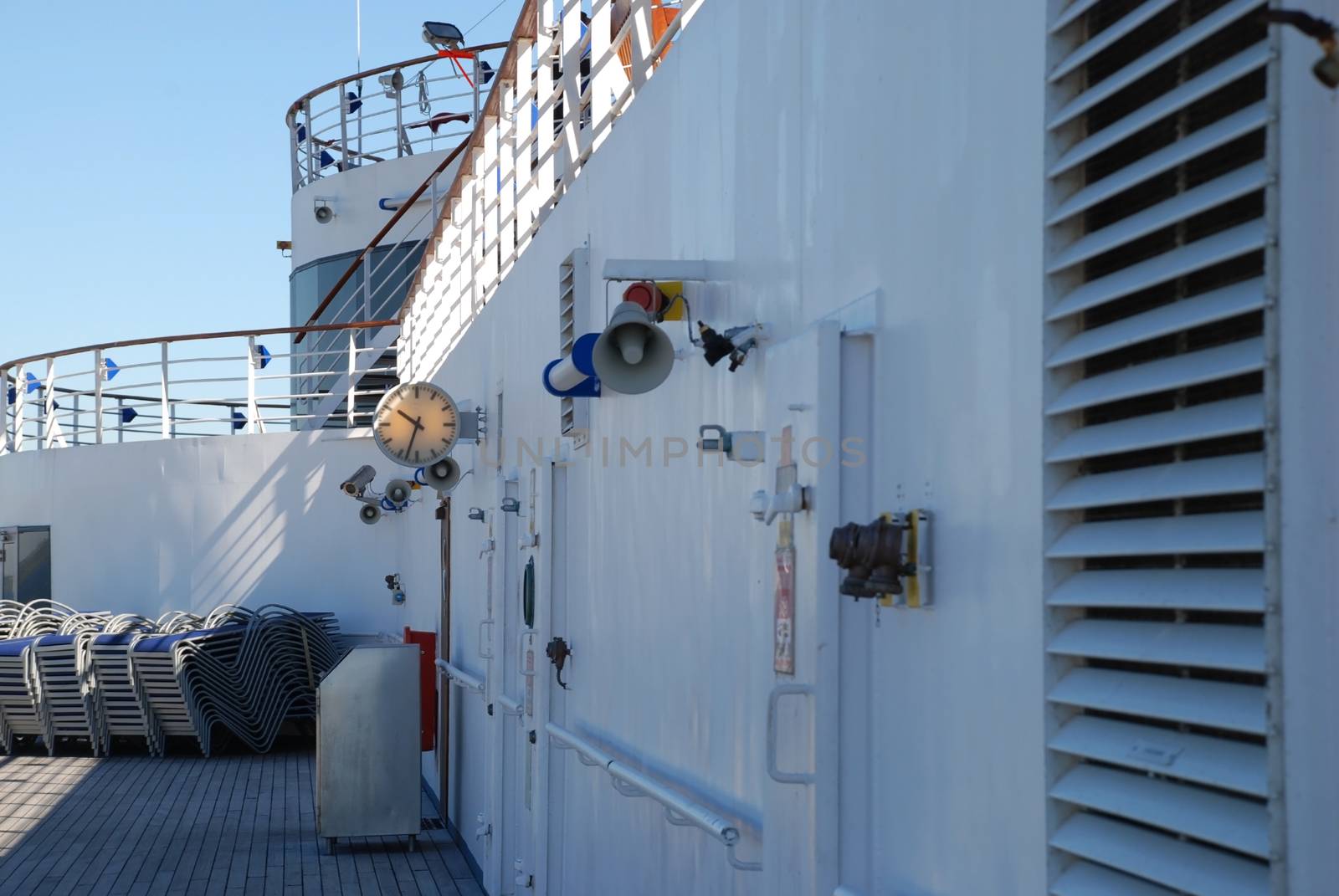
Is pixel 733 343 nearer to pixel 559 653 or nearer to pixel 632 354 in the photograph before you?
pixel 632 354

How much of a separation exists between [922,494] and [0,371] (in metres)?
14.6

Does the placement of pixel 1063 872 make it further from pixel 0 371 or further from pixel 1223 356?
pixel 0 371

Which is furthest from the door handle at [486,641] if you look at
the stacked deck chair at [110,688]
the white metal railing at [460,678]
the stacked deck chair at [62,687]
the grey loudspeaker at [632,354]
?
the stacked deck chair at [62,687]

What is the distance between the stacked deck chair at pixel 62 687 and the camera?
11.0 meters

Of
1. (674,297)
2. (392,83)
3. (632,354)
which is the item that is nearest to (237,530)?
(392,83)

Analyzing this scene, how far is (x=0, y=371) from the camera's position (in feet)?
49.2

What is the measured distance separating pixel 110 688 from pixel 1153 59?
424 inches

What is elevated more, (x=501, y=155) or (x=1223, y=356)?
(x=501, y=155)

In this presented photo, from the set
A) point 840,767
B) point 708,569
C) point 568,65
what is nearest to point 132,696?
point 568,65

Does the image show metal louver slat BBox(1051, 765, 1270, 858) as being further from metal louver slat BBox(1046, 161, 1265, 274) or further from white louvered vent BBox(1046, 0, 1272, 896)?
metal louver slat BBox(1046, 161, 1265, 274)

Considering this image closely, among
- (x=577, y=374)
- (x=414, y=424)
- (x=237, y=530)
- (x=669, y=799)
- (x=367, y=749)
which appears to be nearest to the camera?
(x=669, y=799)

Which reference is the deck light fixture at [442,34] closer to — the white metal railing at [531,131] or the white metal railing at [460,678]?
the white metal railing at [531,131]

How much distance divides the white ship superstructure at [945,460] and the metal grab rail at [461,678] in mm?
1849

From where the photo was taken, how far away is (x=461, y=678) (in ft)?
24.7
